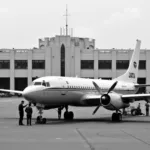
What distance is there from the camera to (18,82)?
109 m

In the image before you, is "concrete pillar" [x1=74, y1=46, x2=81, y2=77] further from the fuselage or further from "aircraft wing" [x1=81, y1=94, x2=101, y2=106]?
"aircraft wing" [x1=81, y1=94, x2=101, y2=106]

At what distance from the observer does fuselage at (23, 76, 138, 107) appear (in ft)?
99.5

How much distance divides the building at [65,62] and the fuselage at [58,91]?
68659 millimetres

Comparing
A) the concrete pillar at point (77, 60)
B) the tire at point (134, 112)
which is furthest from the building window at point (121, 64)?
the tire at point (134, 112)

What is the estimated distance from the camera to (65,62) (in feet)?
347

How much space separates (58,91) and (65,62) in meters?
73.9

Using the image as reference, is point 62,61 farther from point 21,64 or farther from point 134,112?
point 134,112

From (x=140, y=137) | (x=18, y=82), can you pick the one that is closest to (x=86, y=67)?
(x=18, y=82)

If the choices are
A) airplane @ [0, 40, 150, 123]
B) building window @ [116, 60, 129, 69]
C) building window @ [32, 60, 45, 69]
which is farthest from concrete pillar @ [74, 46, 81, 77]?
airplane @ [0, 40, 150, 123]

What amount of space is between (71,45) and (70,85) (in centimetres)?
7300

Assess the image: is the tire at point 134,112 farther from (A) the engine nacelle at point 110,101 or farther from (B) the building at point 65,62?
(B) the building at point 65,62

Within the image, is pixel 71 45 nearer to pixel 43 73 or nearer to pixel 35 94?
pixel 43 73

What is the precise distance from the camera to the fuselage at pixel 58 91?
1194 inches

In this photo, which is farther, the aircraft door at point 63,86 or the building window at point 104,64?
the building window at point 104,64
